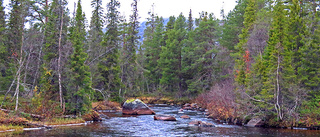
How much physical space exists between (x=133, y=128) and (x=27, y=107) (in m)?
9.38

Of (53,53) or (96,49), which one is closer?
(53,53)

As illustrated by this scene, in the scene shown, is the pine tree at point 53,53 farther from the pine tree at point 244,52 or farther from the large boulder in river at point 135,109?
the pine tree at point 244,52

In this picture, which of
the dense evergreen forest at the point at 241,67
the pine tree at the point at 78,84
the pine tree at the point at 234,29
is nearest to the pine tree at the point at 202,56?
the pine tree at the point at 234,29

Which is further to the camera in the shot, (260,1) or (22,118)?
(260,1)

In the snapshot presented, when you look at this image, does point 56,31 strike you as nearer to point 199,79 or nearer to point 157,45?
point 199,79

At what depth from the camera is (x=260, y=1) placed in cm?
4503

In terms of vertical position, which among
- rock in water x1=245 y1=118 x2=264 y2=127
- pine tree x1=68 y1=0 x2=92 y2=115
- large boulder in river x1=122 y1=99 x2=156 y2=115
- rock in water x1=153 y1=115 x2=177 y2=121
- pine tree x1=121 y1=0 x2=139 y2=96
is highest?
pine tree x1=121 y1=0 x2=139 y2=96

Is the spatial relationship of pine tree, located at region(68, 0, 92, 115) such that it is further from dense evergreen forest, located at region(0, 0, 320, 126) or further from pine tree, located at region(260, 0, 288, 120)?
pine tree, located at region(260, 0, 288, 120)

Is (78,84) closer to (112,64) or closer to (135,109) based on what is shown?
(135,109)

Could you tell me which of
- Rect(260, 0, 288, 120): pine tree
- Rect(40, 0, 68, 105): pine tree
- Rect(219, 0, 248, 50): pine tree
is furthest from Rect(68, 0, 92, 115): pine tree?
Rect(219, 0, 248, 50): pine tree

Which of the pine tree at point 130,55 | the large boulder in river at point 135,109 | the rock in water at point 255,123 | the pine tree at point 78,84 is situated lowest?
the rock in water at point 255,123

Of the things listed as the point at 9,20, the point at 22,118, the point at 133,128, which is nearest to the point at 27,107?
the point at 22,118

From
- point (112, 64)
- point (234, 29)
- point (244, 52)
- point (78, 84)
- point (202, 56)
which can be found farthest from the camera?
point (202, 56)

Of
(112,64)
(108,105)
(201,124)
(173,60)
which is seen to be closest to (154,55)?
(173,60)
